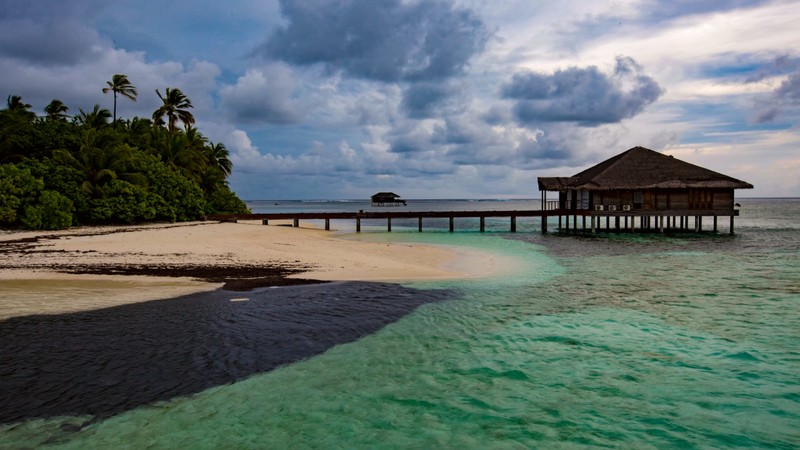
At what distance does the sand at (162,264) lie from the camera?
12758 millimetres

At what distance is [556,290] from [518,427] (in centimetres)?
1035

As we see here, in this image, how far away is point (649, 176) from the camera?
135 feet

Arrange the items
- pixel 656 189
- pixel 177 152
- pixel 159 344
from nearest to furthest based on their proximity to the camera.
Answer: pixel 159 344 → pixel 656 189 → pixel 177 152

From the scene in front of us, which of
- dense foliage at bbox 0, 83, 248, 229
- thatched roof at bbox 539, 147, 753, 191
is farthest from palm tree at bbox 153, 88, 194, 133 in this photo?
thatched roof at bbox 539, 147, 753, 191

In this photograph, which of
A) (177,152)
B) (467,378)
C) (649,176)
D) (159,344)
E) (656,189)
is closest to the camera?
(467,378)

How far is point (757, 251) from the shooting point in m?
29.2

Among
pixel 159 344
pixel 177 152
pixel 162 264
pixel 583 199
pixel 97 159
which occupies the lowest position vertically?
pixel 159 344

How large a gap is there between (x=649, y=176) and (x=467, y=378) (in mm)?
40245

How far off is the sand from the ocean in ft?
7.16

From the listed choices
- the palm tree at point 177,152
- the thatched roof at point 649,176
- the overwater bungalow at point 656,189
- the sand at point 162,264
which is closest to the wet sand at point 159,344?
A: the sand at point 162,264

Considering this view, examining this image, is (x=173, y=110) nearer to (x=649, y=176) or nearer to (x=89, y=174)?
(x=89, y=174)

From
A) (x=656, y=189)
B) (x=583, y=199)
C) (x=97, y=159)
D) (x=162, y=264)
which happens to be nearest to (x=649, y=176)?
(x=656, y=189)

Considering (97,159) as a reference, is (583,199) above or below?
below

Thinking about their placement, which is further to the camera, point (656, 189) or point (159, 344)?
point (656, 189)
